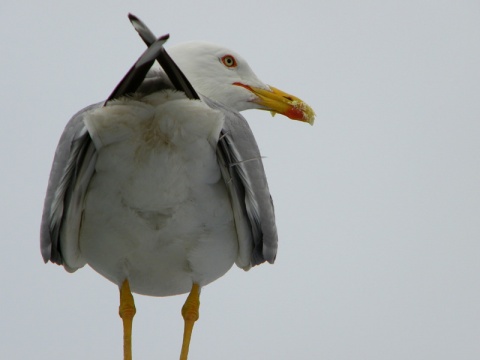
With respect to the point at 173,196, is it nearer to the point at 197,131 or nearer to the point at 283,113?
the point at 197,131

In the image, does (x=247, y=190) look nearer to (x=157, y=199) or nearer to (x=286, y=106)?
(x=157, y=199)

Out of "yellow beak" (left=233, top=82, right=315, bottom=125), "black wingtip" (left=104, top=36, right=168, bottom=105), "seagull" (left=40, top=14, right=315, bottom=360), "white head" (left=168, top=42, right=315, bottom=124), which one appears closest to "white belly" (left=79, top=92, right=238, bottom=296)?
"seagull" (left=40, top=14, right=315, bottom=360)

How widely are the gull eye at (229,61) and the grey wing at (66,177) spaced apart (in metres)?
1.89

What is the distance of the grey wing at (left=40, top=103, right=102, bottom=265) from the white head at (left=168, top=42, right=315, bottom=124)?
1.46 meters

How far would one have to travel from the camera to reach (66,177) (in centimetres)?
651

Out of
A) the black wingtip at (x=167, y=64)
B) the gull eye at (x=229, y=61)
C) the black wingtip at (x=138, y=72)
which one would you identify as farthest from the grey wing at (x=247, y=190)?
the gull eye at (x=229, y=61)

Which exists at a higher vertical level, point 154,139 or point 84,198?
point 154,139

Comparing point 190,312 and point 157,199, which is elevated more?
point 157,199

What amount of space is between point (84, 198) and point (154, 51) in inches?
65.0

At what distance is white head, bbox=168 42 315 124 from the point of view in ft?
25.6

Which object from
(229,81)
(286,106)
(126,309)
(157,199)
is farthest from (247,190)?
(286,106)

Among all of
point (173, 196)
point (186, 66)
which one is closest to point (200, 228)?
point (173, 196)

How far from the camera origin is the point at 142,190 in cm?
653

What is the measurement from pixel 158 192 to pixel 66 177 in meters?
0.55
